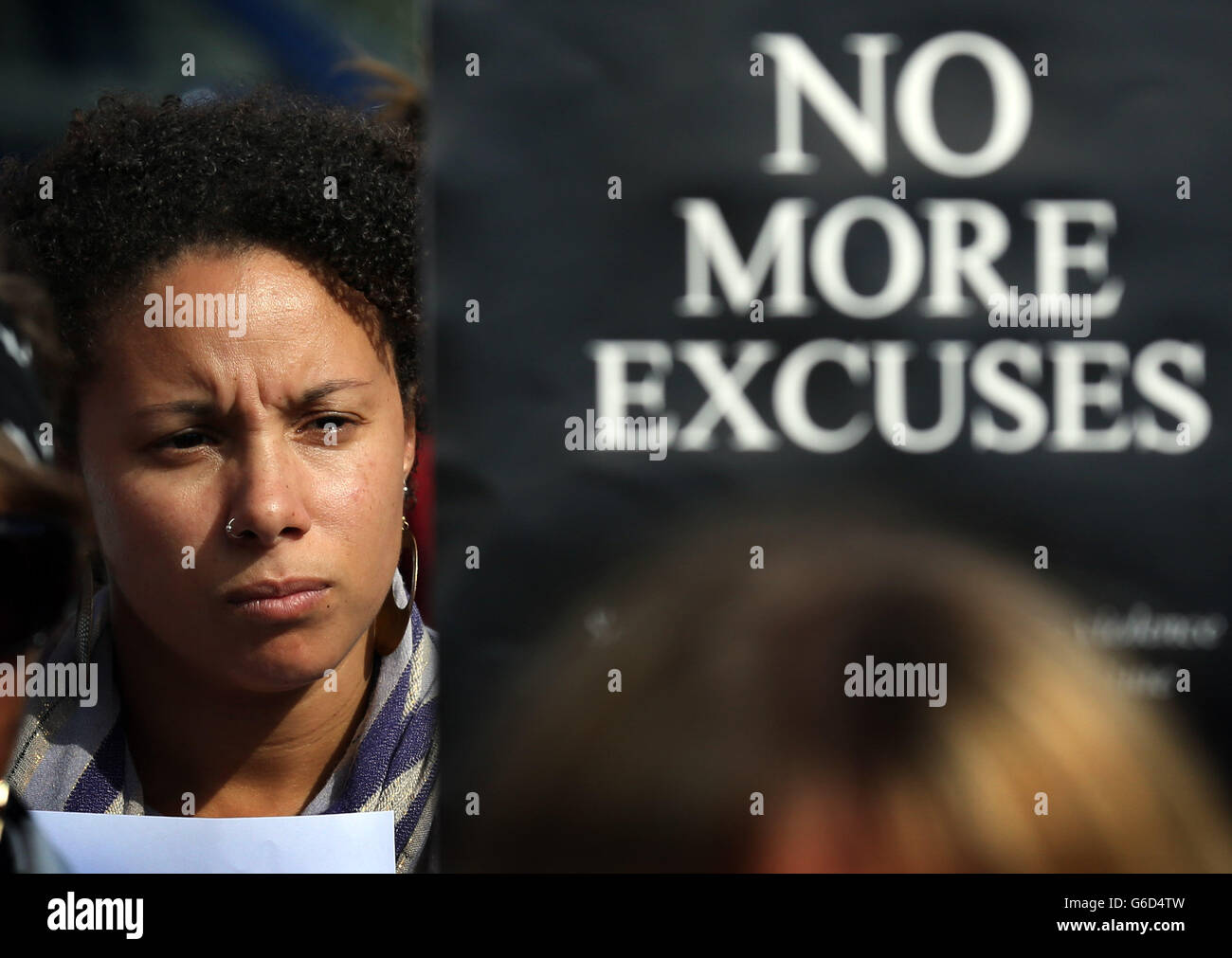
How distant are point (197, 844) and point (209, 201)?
1120 millimetres

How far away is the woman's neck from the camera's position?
218cm

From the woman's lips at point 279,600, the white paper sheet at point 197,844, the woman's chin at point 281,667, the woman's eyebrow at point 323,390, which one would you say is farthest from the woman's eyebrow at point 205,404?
the white paper sheet at point 197,844

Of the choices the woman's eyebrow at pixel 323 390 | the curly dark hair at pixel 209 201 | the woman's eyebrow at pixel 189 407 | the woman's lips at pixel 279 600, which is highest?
Answer: the curly dark hair at pixel 209 201

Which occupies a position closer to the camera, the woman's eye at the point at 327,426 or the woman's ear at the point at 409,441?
the woman's eye at the point at 327,426

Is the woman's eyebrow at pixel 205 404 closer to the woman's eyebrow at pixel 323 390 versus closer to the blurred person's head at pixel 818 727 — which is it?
the woman's eyebrow at pixel 323 390

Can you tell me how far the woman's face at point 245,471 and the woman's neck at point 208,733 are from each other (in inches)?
1.7

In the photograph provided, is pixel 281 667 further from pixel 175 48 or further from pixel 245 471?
pixel 175 48

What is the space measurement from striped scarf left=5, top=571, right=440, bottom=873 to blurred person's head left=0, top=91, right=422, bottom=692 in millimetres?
98

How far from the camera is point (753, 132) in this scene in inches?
85.3

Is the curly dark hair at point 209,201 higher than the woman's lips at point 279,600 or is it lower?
higher

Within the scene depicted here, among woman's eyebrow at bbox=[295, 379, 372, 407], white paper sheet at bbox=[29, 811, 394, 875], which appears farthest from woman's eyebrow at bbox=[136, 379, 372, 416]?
white paper sheet at bbox=[29, 811, 394, 875]

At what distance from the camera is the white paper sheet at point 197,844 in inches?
84.3

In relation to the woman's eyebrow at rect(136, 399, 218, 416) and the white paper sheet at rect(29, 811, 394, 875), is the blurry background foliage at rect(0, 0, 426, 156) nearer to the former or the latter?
the woman's eyebrow at rect(136, 399, 218, 416)
